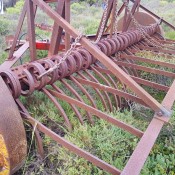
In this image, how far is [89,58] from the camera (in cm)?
309

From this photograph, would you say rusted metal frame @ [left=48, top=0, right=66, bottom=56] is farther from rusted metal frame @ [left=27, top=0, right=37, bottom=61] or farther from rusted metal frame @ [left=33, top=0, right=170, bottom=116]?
rusted metal frame @ [left=33, top=0, right=170, bottom=116]

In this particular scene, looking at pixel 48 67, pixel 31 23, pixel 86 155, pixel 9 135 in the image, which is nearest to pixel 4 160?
pixel 9 135

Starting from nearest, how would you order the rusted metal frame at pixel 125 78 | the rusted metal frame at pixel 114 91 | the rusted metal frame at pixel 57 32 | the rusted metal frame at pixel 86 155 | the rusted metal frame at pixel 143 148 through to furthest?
the rusted metal frame at pixel 143 148 → the rusted metal frame at pixel 86 155 → the rusted metal frame at pixel 125 78 → the rusted metal frame at pixel 114 91 → the rusted metal frame at pixel 57 32

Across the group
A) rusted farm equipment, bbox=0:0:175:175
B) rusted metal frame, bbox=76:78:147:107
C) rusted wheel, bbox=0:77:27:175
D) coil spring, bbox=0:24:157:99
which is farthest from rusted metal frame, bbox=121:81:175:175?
coil spring, bbox=0:24:157:99

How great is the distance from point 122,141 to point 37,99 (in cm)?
114

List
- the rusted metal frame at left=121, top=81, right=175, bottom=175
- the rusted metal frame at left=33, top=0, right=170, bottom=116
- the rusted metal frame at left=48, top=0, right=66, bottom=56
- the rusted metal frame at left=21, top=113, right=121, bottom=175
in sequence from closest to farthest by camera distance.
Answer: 1. the rusted metal frame at left=121, top=81, right=175, bottom=175
2. the rusted metal frame at left=21, top=113, right=121, bottom=175
3. the rusted metal frame at left=33, top=0, right=170, bottom=116
4. the rusted metal frame at left=48, top=0, right=66, bottom=56

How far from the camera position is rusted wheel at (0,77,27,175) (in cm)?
164

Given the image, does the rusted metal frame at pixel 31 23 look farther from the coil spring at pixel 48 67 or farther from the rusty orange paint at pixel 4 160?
the rusty orange paint at pixel 4 160

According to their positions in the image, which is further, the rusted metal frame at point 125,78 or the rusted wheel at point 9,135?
the rusted metal frame at point 125,78

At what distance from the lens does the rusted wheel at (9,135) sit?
1.64 meters

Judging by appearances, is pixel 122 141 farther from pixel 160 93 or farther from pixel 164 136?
pixel 160 93

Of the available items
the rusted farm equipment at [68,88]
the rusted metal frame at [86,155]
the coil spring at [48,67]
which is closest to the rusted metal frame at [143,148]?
the rusted farm equipment at [68,88]

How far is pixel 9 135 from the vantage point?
1.66 meters

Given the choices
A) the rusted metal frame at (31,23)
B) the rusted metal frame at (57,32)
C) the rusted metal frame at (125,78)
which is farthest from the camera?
the rusted metal frame at (57,32)
